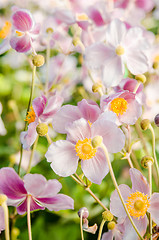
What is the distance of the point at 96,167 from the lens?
15.1 inches

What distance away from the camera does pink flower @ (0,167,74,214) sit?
353mm

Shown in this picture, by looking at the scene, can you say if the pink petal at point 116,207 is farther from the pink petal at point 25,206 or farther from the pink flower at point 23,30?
the pink flower at point 23,30

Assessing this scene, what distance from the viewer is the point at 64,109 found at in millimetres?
380

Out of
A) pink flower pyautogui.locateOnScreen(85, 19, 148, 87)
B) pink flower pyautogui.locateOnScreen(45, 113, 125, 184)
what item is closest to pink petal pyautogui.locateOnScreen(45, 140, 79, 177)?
pink flower pyautogui.locateOnScreen(45, 113, 125, 184)

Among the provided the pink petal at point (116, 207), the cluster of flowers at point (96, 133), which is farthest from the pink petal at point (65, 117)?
the pink petal at point (116, 207)

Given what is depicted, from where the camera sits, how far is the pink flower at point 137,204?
1.18ft

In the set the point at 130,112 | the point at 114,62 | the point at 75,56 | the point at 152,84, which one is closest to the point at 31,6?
the point at 75,56

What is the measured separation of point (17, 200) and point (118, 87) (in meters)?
0.21

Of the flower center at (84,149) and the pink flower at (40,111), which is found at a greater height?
the pink flower at (40,111)

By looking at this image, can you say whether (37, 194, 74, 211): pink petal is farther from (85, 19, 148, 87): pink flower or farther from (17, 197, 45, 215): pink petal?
(85, 19, 148, 87): pink flower

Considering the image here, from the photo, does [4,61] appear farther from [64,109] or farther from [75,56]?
[64,109]

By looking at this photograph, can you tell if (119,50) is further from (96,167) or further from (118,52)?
(96,167)

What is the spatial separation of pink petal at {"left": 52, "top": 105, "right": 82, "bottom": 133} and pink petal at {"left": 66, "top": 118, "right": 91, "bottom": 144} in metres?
0.01

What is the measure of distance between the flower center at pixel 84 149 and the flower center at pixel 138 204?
0.07 metres
